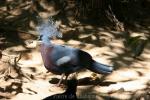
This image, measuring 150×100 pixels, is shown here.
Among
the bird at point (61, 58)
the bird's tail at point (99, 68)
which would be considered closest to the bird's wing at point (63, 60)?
the bird at point (61, 58)

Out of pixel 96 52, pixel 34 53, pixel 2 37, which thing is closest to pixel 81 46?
pixel 96 52

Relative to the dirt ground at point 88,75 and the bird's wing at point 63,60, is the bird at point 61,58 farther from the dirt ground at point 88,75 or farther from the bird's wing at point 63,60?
the dirt ground at point 88,75

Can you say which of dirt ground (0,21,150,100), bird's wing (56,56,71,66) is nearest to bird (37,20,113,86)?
bird's wing (56,56,71,66)

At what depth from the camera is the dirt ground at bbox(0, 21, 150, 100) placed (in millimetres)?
4414

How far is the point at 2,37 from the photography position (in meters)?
5.62

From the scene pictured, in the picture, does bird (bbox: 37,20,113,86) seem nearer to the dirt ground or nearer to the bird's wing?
the bird's wing

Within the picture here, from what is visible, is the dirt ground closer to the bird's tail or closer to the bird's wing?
the bird's tail

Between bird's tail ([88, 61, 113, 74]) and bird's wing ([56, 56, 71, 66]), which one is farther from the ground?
bird's wing ([56, 56, 71, 66])

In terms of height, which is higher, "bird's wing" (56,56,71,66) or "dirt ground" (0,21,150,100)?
"bird's wing" (56,56,71,66)

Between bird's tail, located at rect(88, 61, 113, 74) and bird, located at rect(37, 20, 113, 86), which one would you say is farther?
bird's tail, located at rect(88, 61, 113, 74)

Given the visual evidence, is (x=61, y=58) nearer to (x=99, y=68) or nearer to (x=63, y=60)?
(x=63, y=60)

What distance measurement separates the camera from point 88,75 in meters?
4.79

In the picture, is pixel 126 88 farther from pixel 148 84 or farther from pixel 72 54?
pixel 72 54

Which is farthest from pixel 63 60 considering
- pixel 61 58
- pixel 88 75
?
pixel 88 75
